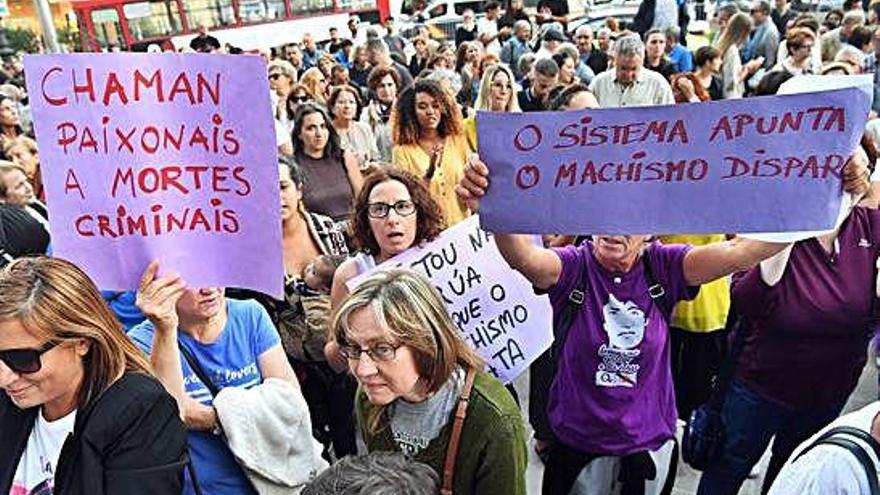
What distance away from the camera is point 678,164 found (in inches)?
76.2

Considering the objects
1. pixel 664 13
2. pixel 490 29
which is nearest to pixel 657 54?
pixel 664 13

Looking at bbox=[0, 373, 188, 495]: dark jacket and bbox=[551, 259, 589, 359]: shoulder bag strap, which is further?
bbox=[551, 259, 589, 359]: shoulder bag strap

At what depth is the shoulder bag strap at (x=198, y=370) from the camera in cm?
216

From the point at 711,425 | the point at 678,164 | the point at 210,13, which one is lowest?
the point at 711,425

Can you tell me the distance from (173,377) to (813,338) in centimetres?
195

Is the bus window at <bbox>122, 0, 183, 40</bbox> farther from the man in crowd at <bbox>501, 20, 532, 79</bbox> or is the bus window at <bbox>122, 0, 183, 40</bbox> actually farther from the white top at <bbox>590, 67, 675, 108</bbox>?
the white top at <bbox>590, 67, 675, 108</bbox>

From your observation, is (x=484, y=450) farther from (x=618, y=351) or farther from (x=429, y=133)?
(x=429, y=133)

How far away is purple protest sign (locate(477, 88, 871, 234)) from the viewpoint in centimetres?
186

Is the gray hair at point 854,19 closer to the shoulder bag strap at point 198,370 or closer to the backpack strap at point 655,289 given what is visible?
the backpack strap at point 655,289

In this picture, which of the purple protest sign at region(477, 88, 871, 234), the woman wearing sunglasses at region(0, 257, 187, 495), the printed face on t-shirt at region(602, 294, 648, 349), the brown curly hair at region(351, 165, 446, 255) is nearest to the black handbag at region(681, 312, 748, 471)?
the printed face on t-shirt at region(602, 294, 648, 349)

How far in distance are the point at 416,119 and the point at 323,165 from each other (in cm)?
57

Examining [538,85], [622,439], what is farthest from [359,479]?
[538,85]

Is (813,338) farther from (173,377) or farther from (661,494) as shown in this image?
(173,377)

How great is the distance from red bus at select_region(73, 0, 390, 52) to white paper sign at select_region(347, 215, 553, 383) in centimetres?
1611
